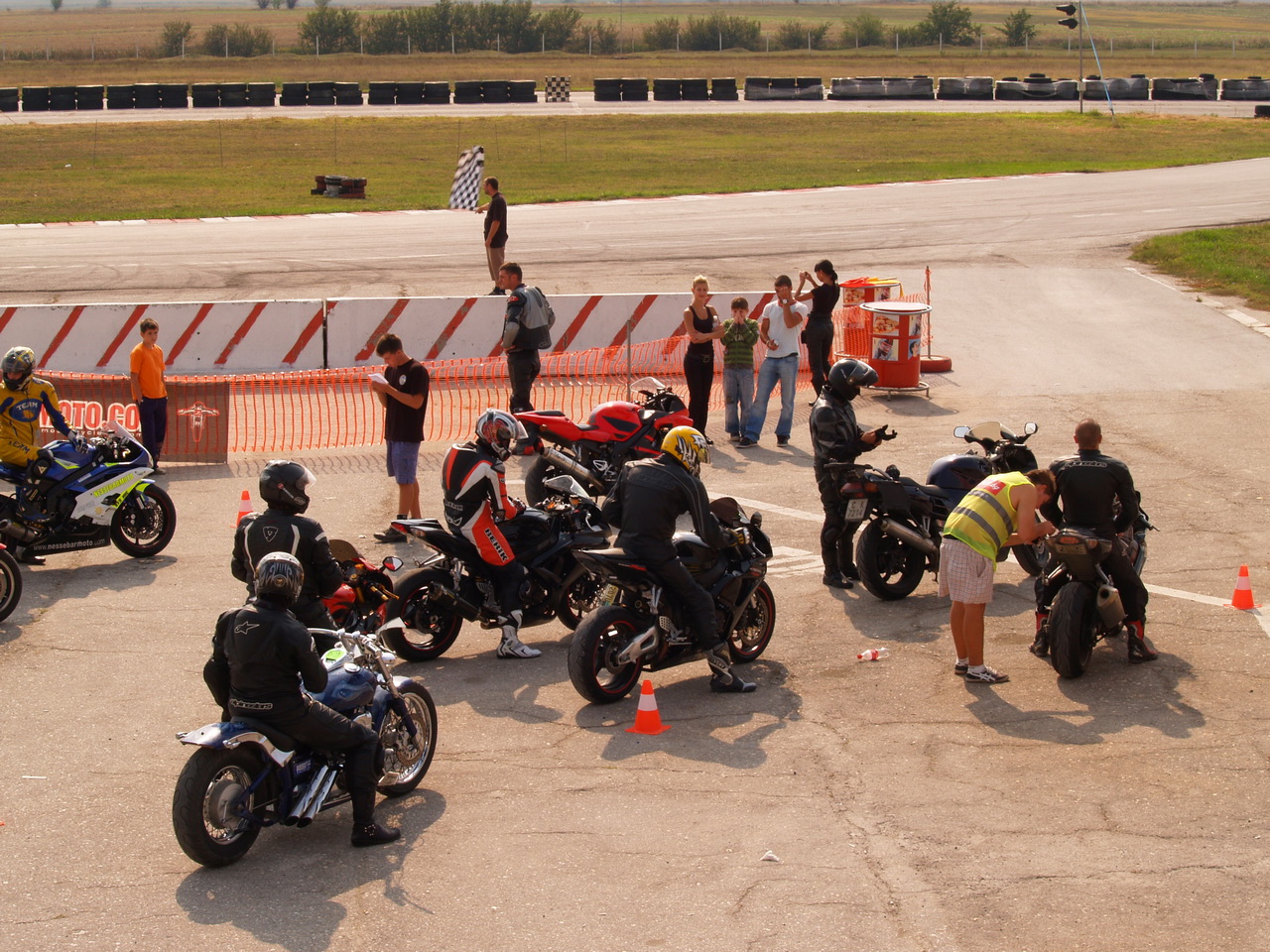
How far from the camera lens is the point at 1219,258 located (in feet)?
90.7

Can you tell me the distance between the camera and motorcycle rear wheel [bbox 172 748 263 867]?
6.54 m

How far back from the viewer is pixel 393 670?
9.86 m

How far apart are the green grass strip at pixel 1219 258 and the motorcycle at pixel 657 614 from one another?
56.8ft

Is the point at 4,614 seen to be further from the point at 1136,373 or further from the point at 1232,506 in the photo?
the point at 1136,373

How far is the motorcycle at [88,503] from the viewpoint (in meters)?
11.9

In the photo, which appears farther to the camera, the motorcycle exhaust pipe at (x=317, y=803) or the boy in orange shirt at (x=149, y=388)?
the boy in orange shirt at (x=149, y=388)

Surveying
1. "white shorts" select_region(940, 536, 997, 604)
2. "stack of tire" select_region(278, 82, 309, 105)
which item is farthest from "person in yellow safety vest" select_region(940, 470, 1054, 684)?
"stack of tire" select_region(278, 82, 309, 105)

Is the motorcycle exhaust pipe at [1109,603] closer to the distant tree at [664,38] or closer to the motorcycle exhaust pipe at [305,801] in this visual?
the motorcycle exhaust pipe at [305,801]

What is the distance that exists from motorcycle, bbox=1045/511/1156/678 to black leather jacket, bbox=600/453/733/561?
8.17 feet

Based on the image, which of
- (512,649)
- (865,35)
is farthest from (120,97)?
(865,35)

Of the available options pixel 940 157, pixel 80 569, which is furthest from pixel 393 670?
pixel 940 157

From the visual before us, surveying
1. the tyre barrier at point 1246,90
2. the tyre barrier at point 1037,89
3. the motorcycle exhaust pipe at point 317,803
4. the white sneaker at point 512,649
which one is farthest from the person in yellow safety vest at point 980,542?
the tyre barrier at point 1246,90

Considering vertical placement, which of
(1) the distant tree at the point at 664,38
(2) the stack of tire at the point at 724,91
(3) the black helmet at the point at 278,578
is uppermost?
(1) the distant tree at the point at 664,38

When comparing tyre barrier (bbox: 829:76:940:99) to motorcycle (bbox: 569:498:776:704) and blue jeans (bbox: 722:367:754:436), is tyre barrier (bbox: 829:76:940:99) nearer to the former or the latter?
blue jeans (bbox: 722:367:754:436)
